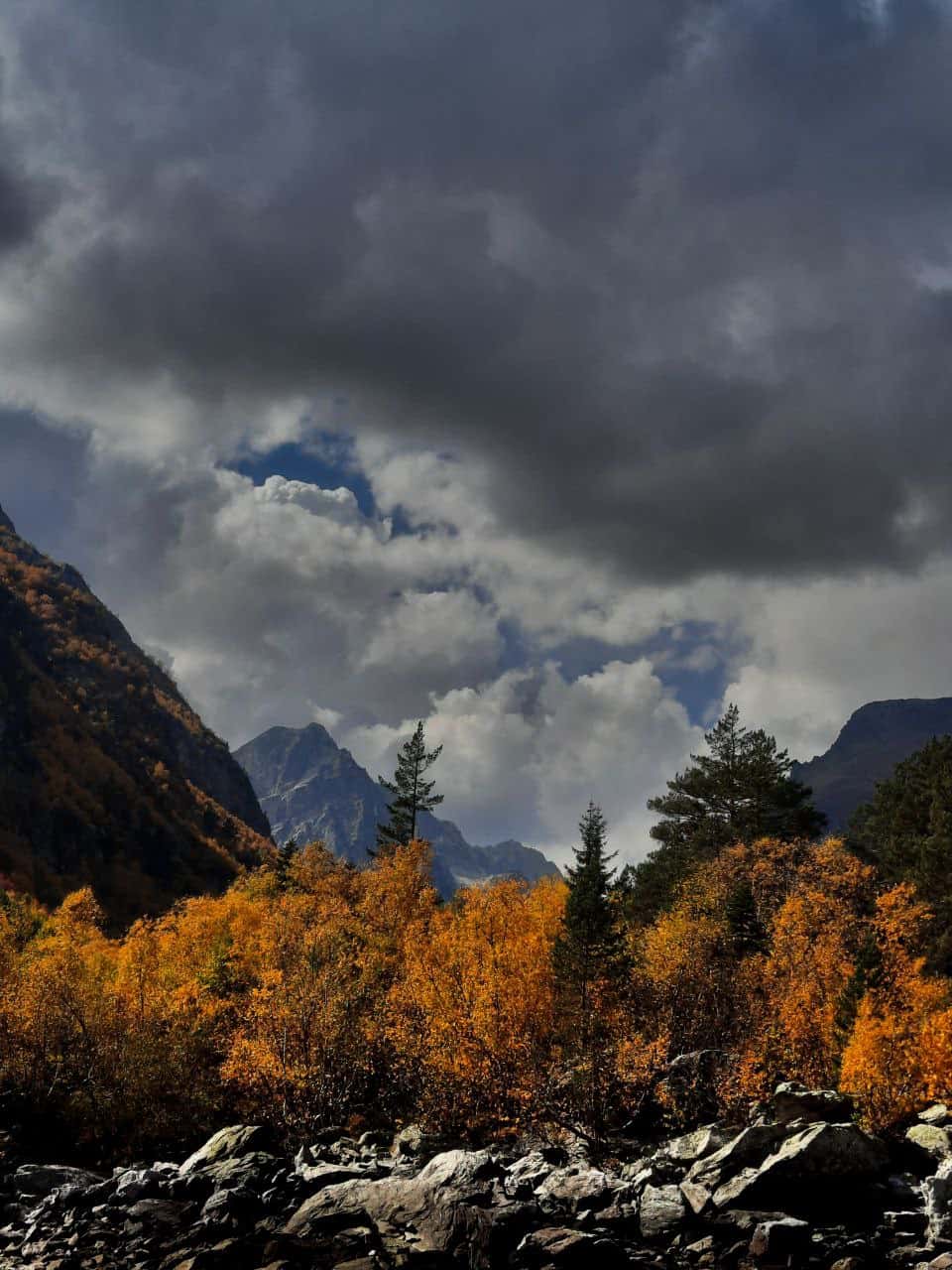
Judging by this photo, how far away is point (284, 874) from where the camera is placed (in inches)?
3349

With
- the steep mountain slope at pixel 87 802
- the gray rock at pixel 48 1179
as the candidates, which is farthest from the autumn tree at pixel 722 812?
the steep mountain slope at pixel 87 802

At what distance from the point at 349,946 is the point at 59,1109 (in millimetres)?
22769

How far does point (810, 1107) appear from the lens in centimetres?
3425

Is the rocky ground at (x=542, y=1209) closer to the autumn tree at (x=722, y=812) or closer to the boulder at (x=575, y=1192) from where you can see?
the boulder at (x=575, y=1192)

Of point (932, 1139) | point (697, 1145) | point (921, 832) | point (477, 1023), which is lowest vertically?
point (932, 1139)

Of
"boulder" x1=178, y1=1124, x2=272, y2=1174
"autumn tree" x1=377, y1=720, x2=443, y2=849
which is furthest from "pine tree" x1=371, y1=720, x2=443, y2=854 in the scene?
"boulder" x1=178, y1=1124, x2=272, y2=1174

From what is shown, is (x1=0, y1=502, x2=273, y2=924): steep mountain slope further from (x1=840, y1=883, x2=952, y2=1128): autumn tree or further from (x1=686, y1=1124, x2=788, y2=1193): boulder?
(x1=840, y1=883, x2=952, y2=1128): autumn tree

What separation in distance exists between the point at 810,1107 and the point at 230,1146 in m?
26.0

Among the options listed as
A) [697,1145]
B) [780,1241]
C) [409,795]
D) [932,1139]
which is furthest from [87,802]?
[780,1241]

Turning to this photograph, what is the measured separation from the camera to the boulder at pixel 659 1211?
26.4 meters

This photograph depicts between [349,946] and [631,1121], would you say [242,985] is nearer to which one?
[349,946]

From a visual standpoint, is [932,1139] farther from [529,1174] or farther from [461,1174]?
[461,1174]

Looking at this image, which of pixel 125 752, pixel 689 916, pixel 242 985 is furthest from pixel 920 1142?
pixel 125 752

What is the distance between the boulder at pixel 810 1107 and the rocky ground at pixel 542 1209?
0.23 feet
